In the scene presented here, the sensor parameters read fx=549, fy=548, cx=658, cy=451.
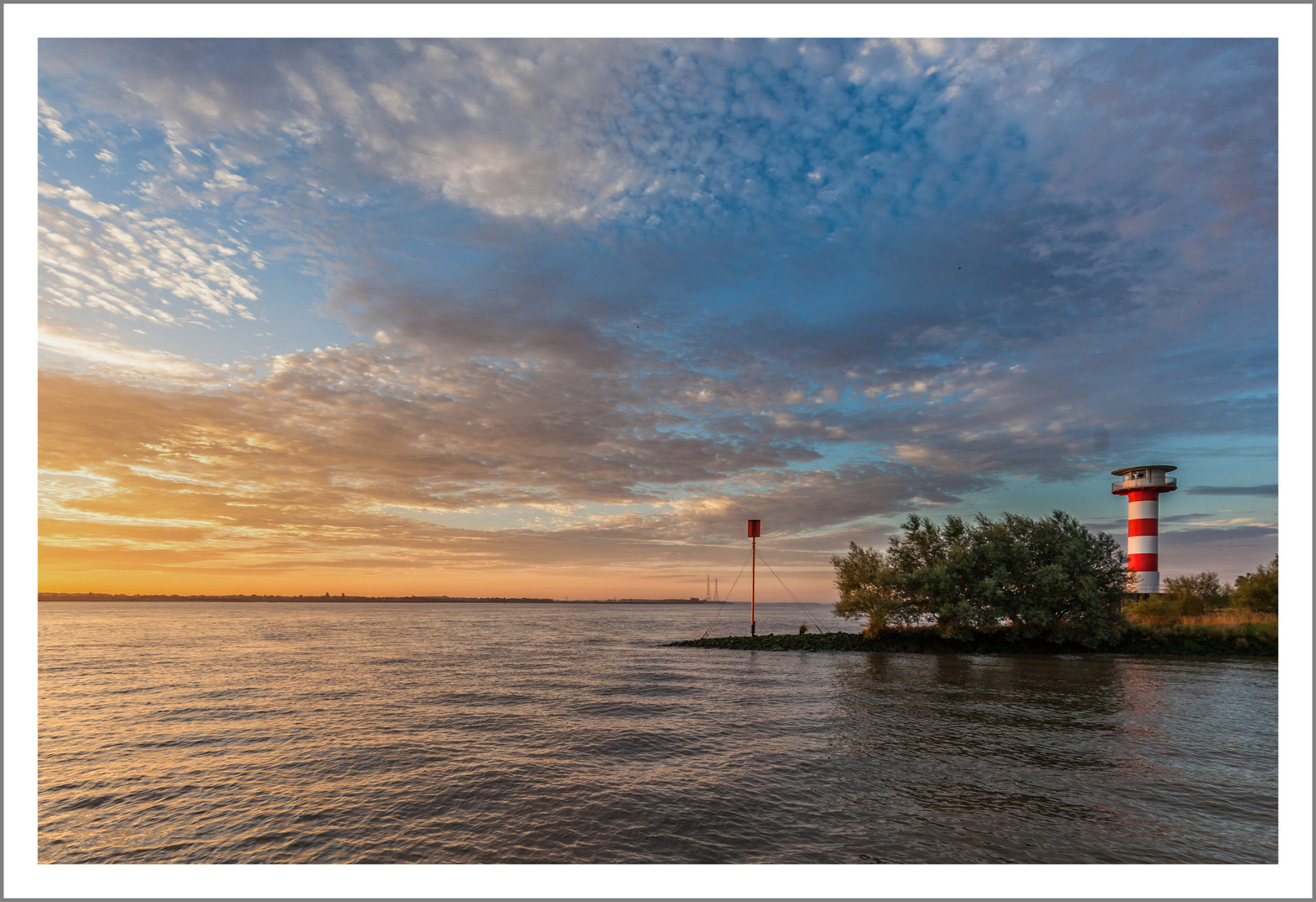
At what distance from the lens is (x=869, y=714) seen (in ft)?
96.0

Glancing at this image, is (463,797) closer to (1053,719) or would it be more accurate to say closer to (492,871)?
(492,871)

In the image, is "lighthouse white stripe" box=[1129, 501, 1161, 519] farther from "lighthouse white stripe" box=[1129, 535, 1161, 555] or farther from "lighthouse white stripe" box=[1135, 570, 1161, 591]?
"lighthouse white stripe" box=[1135, 570, 1161, 591]

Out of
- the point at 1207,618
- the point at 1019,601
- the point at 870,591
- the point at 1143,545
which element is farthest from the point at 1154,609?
the point at 870,591

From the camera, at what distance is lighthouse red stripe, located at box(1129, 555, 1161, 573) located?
69125mm

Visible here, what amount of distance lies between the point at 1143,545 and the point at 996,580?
27.9m

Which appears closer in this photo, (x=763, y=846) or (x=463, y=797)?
(x=763, y=846)

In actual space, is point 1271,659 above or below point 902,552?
below

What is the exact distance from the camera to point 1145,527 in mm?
70500

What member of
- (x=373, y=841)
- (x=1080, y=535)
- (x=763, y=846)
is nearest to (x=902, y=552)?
(x=1080, y=535)

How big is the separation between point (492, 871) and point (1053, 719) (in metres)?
31.7

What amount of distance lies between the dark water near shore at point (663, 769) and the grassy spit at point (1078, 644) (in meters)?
16.2

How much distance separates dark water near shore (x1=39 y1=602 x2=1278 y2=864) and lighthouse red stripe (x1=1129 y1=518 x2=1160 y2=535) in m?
32.8

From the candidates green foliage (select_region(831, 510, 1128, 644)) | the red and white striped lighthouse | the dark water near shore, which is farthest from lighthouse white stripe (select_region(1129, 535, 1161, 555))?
the dark water near shore

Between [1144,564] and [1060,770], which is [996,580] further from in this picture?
[1060,770]
